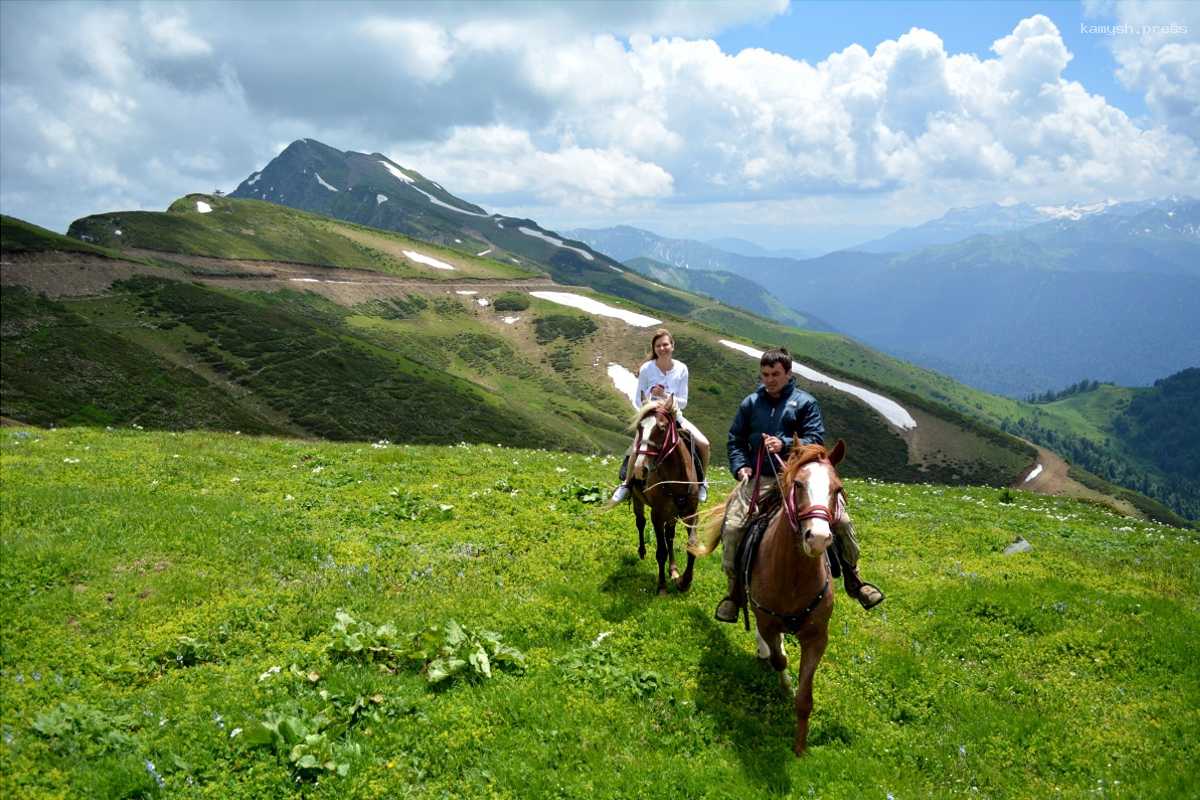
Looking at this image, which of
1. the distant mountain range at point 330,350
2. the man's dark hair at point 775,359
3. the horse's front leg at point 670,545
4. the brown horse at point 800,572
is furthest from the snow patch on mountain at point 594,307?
the brown horse at point 800,572

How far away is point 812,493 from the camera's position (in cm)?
751

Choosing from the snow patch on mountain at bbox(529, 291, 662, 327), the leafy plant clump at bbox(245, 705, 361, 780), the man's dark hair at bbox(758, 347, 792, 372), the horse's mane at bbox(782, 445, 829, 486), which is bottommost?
the leafy plant clump at bbox(245, 705, 361, 780)

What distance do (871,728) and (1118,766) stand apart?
3.22 metres

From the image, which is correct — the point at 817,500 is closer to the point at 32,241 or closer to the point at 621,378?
the point at 621,378

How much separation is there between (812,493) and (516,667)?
19.7ft

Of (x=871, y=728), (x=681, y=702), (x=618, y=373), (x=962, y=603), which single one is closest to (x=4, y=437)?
(x=681, y=702)

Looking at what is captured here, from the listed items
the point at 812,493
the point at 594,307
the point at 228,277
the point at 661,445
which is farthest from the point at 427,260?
the point at 812,493

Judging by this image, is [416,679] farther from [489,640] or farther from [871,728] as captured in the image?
[871,728]

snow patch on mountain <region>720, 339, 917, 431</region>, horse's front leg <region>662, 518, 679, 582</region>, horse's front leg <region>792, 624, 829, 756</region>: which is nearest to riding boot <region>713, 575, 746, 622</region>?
horse's front leg <region>792, 624, 829, 756</region>

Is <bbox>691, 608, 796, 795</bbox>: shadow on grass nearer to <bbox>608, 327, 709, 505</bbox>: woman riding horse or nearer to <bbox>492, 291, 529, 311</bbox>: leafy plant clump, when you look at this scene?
<bbox>608, 327, 709, 505</bbox>: woman riding horse

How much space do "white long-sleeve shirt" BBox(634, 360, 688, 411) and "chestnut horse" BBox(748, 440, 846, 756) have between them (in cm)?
484

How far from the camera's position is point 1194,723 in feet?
30.7

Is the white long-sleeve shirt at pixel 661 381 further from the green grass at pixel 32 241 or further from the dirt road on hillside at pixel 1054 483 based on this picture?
the dirt road on hillside at pixel 1054 483

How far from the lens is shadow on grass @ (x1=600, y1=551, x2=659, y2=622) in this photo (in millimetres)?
12344
